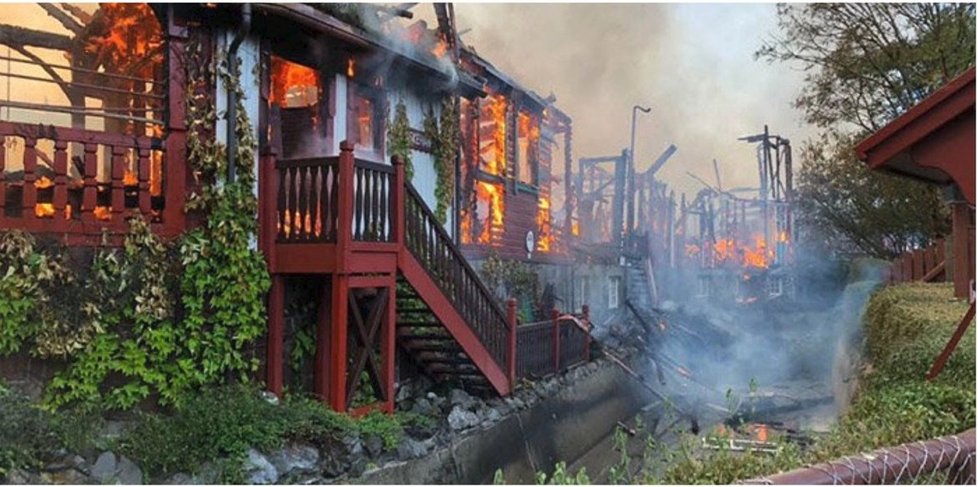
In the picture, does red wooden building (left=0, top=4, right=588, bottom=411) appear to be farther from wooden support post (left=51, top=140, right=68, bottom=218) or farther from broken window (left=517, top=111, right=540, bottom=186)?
broken window (left=517, top=111, right=540, bottom=186)

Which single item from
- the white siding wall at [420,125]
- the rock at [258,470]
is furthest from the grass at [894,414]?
the white siding wall at [420,125]

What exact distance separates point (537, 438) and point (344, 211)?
4.94 m

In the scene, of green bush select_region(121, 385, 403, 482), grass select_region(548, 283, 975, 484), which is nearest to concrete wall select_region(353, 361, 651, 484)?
green bush select_region(121, 385, 403, 482)

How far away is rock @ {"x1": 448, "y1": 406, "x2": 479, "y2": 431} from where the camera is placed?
8781mm

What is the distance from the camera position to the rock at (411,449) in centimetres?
763

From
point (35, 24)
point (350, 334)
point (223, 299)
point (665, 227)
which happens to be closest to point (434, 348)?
point (350, 334)

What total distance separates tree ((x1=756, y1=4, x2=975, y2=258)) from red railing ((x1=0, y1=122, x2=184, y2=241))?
13.6 m

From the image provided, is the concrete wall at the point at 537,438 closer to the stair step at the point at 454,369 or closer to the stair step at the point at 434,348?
the stair step at the point at 454,369

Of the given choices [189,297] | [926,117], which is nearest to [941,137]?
[926,117]

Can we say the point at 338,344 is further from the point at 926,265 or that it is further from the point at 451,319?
the point at 926,265

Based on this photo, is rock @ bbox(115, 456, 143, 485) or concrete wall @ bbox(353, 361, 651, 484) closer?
rock @ bbox(115, 456, 143, 485)

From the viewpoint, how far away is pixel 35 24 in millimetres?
8672

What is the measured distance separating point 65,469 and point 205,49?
4325 millimetres

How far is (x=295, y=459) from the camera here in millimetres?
6773
